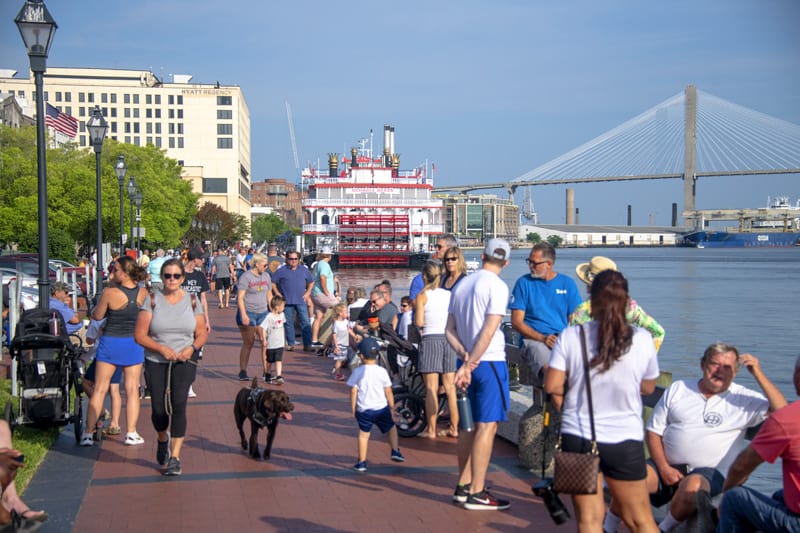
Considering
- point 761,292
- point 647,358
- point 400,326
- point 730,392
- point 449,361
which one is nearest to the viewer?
point 647,358

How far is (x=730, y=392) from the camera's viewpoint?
17.1 feet

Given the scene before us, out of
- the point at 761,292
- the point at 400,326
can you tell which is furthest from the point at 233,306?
the point at 761,292

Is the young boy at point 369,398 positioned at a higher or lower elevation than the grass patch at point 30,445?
higher

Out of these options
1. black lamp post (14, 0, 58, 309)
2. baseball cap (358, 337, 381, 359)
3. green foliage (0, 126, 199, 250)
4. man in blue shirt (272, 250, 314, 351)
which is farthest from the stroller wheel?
green foliage (0, 126, 199, 250)

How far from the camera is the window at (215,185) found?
117 meters

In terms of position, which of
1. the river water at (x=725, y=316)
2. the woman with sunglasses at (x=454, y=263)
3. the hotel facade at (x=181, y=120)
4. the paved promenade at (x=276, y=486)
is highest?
the hotel facade at (x=181, y=120)

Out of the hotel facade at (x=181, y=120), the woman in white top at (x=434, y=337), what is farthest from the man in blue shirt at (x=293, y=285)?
the hotel facade at (x=181, y=120)

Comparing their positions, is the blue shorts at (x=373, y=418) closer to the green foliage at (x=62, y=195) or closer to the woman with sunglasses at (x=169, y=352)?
the woman with sunglasses at (x=169, y=352)

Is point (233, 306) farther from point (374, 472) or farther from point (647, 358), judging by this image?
point (647, 358)

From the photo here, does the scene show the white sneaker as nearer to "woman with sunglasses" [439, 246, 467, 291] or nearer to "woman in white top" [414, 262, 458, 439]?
"woman in white top" [414, 262, 458, 439]

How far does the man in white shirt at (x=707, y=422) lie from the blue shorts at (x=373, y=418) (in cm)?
261

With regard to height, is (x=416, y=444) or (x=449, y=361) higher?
(x=449, y=361)

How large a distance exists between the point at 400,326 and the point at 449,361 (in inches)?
119

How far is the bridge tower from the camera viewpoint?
12262 centimetres
